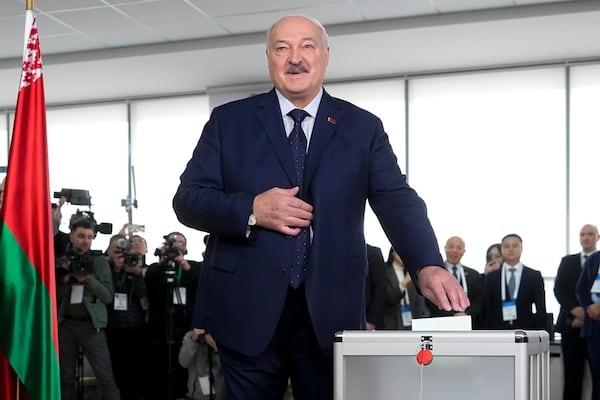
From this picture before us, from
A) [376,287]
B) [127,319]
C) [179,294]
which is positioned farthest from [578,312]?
[127,319]

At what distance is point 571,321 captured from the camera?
644 centimetres

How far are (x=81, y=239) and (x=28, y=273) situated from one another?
13.6 feet

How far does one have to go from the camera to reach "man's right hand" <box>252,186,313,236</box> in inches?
64.1

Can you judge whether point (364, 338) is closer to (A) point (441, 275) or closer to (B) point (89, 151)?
(A) point (441, 275)

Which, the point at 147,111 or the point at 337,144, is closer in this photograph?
the point at 337,144

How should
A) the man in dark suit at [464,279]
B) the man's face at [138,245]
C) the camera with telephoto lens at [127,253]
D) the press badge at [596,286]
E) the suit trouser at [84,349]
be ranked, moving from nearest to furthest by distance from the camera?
the suit trouser at [84,349], the press badge at [596,286], the man in dark suit at [464,279], the camera with telephoto lens at [127,253], the man's face at [138,245]

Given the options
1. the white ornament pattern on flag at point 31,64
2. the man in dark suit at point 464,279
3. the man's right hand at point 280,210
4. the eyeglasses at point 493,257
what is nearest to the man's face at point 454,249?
the man in dark suit at point 464,279

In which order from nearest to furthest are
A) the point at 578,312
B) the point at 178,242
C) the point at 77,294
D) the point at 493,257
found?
the point at 77,294
the point at 578,312
the point at 178,242
the point at 493,257

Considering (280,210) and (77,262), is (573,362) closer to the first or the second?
(77,262)

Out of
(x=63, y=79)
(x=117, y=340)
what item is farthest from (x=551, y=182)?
(x=63, y=79)

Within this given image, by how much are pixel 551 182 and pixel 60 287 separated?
4.57 meters

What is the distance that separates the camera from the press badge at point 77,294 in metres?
5.98

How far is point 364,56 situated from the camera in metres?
8.09

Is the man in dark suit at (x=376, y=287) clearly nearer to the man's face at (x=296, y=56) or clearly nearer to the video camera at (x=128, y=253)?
the video camera at (x=128, y=253)
